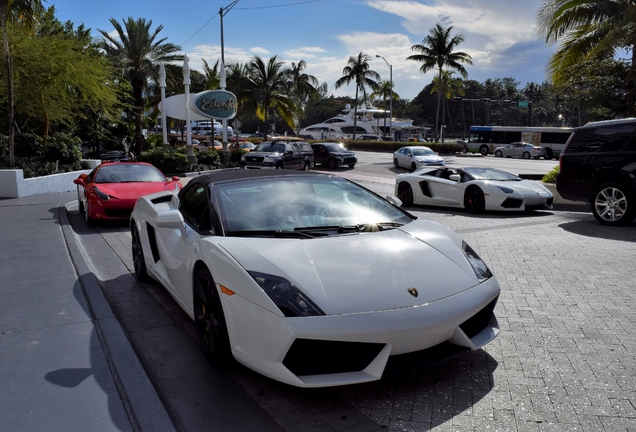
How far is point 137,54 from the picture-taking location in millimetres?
32750

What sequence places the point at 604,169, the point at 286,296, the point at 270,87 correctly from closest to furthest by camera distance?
the point at 286,296 < the point at 604,169 < the point at 270,87

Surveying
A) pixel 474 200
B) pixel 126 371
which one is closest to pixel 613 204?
pixel 474 200

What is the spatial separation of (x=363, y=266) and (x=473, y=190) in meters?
9.27

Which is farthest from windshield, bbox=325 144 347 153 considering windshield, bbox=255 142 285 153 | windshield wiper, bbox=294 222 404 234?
windshield wiper, bbox=294 222 404 234

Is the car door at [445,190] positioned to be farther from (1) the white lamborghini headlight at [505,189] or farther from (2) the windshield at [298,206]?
(2) the windshield at [298,206]

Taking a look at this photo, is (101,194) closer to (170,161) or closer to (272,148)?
(170,161)

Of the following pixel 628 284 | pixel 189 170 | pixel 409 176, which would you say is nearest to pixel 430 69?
pixel 189 170

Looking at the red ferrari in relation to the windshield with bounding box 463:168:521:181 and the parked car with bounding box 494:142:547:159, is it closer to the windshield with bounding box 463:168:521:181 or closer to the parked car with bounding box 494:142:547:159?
the windshield with bounding box 463:168:521:181

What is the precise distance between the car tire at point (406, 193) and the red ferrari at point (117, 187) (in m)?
5.52

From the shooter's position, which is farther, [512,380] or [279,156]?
[279,156]

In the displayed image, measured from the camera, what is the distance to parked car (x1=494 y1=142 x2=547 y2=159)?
45281 millimetres

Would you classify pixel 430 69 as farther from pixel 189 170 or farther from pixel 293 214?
pixel 293 214

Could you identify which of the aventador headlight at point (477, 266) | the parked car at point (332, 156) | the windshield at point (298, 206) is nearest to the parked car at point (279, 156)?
the parked car at point (332, 156)

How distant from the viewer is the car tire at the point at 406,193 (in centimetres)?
1330
